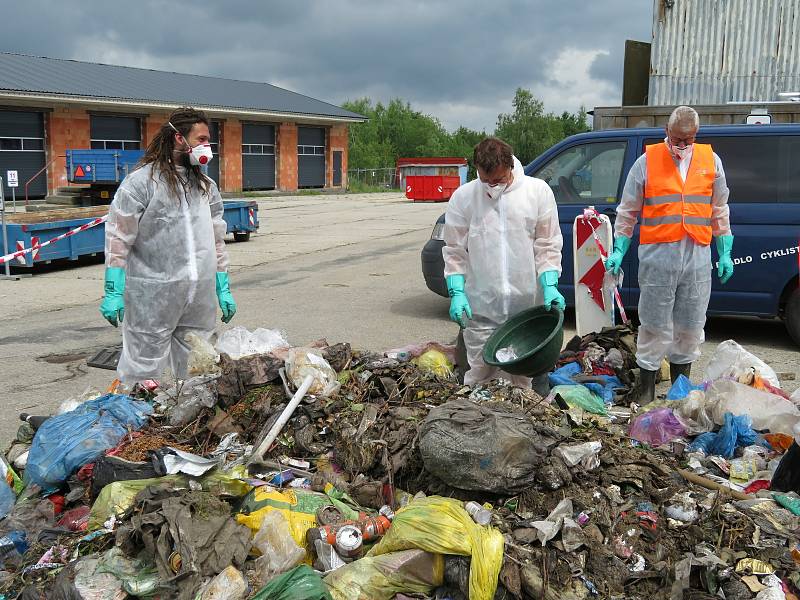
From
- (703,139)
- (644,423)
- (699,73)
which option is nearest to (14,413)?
(644,423)

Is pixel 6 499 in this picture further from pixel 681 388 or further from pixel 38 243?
pixel 38 243

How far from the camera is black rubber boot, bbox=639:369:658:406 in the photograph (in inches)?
241

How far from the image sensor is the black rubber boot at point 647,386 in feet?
20.0

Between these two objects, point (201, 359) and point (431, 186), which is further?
point (431, 186)

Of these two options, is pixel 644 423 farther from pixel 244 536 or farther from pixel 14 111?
pixel 14 111

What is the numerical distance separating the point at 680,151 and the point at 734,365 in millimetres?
1571

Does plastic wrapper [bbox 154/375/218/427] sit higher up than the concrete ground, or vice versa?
plastic wrapper [bbox 154/375/218/427]

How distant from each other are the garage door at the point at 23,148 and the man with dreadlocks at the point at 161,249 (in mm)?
25386

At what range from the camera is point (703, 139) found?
7.68 m

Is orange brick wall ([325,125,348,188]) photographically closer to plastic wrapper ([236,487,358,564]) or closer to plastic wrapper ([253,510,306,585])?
plastic wrapper ([236,487,358,564])

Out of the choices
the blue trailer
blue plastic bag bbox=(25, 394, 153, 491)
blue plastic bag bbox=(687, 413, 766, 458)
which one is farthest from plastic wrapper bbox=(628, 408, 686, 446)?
the blue trailer

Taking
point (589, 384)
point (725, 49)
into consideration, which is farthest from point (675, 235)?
point (725, 49)

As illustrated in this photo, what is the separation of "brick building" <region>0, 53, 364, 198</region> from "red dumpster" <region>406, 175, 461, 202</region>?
8293 mm

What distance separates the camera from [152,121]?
33250 millimetres
